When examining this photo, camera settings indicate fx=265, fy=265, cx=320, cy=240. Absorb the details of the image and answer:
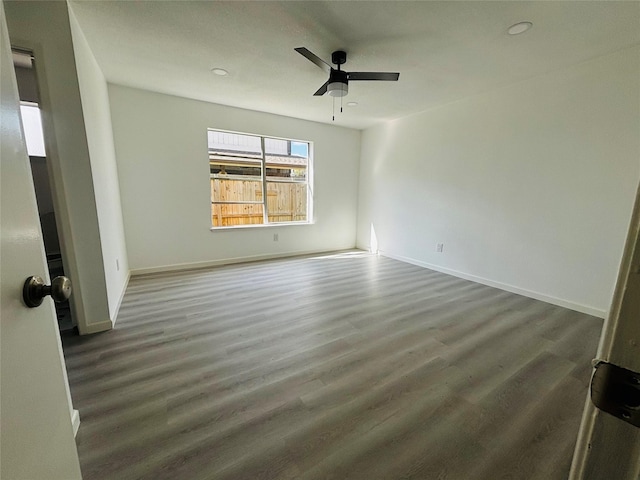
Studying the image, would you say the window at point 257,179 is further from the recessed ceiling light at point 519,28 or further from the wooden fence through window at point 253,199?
the recessed ceiling light at point 519,28

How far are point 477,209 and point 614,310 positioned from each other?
3771 mm

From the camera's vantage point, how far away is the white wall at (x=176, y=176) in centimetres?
354

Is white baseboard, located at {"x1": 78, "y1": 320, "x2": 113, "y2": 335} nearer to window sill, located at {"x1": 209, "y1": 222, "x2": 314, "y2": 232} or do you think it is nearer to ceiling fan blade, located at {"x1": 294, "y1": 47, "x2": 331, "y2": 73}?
window sill, located at {"x1": 209, "y1": 222, "x2": 314, "y2": 232}

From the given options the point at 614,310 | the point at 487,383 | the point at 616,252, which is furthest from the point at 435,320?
the point at 614,310

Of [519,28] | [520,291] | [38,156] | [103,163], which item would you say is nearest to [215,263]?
[103,163]

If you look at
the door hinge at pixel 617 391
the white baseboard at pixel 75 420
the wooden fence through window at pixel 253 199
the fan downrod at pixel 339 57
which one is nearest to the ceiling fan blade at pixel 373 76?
the fan downrod at pixel 339 57

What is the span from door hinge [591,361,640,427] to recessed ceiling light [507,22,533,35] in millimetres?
2707

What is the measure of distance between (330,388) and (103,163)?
2983 mm

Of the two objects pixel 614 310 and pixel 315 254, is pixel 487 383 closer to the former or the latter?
pixel 614 310

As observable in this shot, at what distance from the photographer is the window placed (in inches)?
172

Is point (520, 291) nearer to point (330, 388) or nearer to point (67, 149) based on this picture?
point (330, 388)

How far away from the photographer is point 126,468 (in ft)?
3.89

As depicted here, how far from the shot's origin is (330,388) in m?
1.68

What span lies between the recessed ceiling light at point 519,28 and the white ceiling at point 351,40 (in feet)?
0.17
